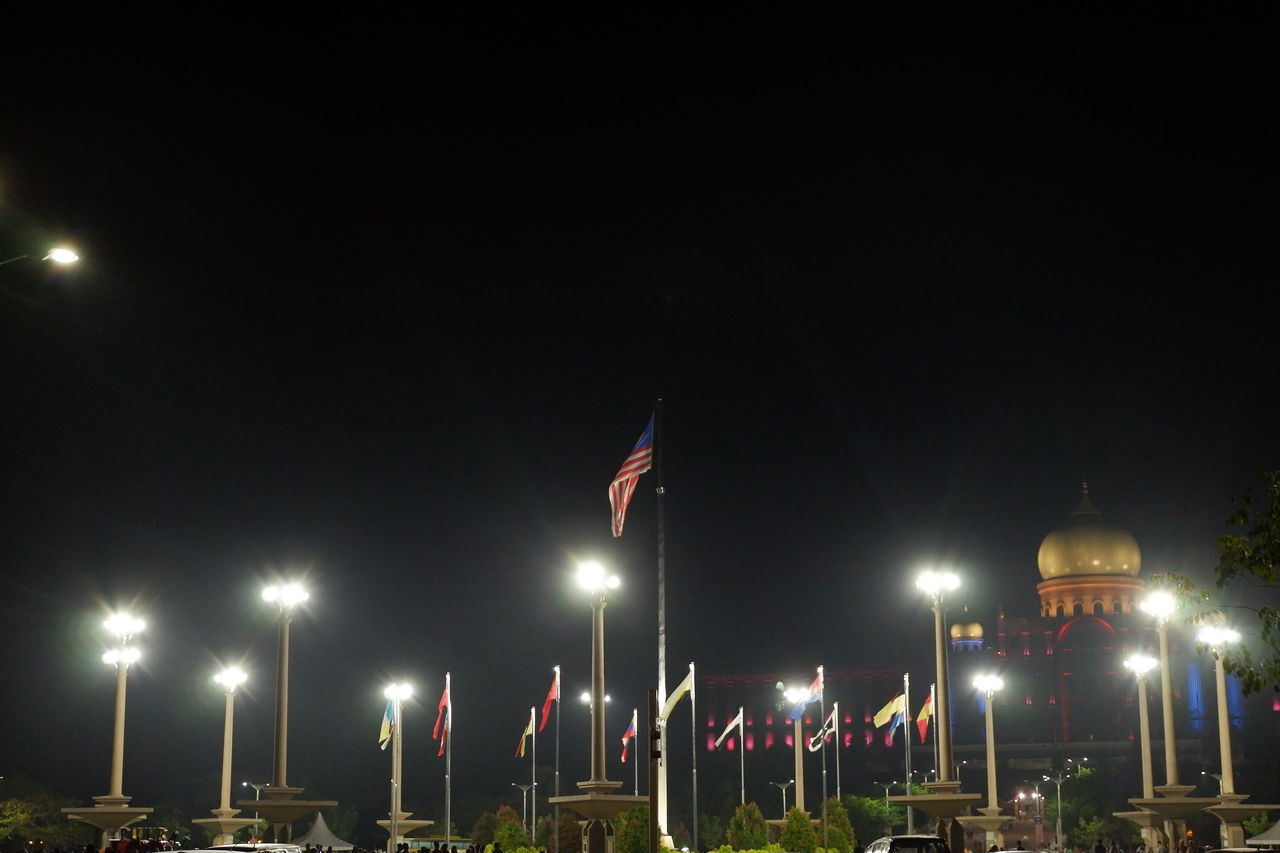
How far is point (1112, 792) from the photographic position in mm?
110688

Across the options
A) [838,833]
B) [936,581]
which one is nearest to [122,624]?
[936,581]

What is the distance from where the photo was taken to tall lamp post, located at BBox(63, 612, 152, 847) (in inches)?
1543

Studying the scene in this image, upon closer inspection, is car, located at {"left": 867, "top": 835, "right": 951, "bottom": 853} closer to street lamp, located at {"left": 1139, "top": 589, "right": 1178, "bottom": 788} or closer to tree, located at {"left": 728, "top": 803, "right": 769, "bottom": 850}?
street lamp, located at {"left": 1139, "top": 589, "right": 1178, "bottom": 788}

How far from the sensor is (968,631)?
14825 cm

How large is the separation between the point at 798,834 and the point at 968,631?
100527 millimetres

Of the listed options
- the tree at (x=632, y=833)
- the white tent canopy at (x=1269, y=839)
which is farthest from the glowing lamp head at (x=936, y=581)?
the white tent canopy at (x=1269, y=839)

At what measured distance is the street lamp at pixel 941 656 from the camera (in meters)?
36.5

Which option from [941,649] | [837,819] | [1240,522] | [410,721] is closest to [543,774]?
[410,721]

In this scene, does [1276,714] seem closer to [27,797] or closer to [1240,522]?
[27,797]

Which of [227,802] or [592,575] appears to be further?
[227,802]

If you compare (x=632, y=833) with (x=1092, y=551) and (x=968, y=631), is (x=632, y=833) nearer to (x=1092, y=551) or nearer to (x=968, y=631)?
(x=1092, y=551)

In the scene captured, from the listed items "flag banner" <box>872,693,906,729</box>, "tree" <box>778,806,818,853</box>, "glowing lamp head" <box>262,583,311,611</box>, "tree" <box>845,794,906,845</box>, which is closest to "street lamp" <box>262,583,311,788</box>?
"glowing lamp head" <box>262,583,311,611</box>

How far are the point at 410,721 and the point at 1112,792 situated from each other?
58975 millimetres

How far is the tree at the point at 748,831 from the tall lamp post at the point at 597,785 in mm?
18602
